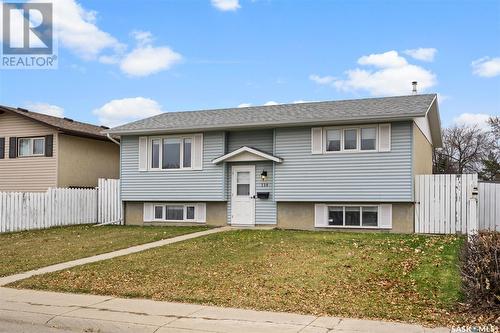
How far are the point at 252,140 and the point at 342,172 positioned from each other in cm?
381

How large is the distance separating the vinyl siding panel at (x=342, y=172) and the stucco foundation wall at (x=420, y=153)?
615 millimetres

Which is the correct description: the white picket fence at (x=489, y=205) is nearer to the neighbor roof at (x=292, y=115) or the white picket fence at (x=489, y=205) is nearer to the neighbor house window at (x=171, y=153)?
the neighbor roof at (x=292, y=115)

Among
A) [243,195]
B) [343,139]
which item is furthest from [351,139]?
[243,195]

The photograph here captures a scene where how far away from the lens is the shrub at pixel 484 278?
7121 mm

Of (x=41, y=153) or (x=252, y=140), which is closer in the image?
(x=252, y=140)

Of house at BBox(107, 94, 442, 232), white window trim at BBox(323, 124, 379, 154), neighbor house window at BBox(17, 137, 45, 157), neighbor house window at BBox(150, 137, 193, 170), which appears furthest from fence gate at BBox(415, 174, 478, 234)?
neighbor house window at BBox(17, 137, 45, 157)

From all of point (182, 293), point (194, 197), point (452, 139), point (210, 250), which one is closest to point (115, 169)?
point (194, 197)

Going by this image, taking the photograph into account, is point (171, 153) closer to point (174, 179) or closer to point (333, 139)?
point (174, 179)

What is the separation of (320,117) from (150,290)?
996cm

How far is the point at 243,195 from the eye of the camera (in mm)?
19203

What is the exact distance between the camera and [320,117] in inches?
679

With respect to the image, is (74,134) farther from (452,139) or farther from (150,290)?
(452,139)

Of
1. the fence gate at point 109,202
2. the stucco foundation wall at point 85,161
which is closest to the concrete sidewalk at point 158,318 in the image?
the fence gate at point 109,202

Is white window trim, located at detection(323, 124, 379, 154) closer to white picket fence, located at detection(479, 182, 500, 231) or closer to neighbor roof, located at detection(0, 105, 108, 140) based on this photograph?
white picket fence, located at detection(479, 182, 500, 231)
